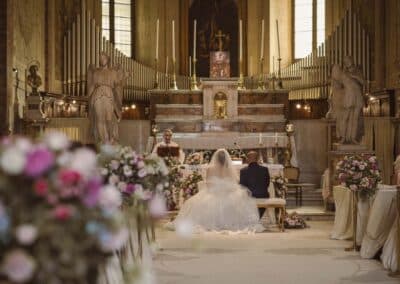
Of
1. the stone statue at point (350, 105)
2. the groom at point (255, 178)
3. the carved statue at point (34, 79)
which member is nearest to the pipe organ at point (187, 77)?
the carved statue at point (34, 79)

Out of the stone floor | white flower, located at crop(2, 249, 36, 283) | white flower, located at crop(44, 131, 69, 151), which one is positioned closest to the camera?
white flower, located at crop(2, 249, 36, 283)

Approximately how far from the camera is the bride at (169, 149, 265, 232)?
43.3 ft

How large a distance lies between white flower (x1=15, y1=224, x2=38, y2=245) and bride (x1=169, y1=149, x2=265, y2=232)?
34.8ft

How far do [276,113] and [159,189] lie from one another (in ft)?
43.2

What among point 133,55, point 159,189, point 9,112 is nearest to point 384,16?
point 133,55

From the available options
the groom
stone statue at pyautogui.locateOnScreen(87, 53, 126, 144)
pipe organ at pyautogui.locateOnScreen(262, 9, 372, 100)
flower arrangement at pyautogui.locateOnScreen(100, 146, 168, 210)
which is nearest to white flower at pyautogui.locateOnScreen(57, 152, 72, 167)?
flower arrangement at pyautogui.locateOnScreen(100, 146, 168, 210)

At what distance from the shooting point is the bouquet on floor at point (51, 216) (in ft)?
8.15

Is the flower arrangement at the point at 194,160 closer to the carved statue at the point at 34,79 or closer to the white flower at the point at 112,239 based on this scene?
the carved statue at the point at 34,79

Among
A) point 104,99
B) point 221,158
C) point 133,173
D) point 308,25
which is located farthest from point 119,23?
point 133,173

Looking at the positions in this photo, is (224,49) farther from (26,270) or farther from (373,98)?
(26,270)

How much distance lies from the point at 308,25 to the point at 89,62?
699 cm

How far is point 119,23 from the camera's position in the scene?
23672 millimetres

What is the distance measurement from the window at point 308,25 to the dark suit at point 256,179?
10.4 meters

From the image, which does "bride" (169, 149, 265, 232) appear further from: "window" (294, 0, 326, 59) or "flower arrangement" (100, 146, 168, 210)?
"window" (294, 0, 326, 59)
